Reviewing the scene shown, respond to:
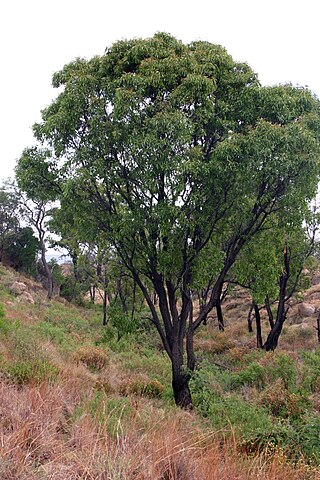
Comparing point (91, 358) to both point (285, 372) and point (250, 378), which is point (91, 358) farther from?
point (285, 372)

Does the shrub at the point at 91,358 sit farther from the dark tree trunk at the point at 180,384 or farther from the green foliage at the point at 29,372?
the green foliage at the point at 29,372

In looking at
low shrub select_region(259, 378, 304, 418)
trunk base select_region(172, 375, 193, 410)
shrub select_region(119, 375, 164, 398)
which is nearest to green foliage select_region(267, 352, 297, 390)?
low shrub select_region(259, 378, 304, 418)

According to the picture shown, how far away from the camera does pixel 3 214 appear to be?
3319cm

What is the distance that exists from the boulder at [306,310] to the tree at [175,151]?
17.7m

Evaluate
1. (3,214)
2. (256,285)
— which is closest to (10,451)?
(256,285)

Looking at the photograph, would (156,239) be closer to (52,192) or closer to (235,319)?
(52,192)

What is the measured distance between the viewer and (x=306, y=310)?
79.8 ft

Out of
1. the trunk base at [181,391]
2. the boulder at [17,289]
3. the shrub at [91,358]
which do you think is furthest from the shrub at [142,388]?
the boulder at [17,289]

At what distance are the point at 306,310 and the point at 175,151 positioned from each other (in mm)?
20815

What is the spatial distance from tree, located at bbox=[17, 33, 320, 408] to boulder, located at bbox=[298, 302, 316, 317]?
17.7 meters

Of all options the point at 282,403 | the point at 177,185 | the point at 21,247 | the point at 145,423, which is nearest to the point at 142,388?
the point at 282,403

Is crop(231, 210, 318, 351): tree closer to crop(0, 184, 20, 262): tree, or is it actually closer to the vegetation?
the vegetation

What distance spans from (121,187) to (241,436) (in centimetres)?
582

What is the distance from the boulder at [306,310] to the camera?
2409 centimetres
